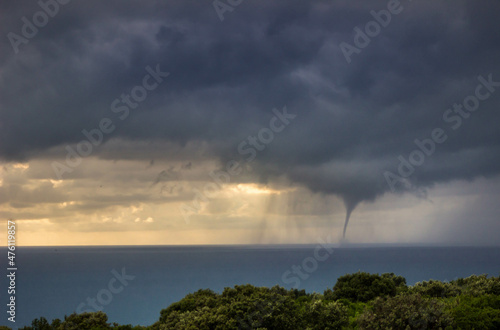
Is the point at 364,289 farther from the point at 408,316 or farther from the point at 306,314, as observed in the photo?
the point at 408,316

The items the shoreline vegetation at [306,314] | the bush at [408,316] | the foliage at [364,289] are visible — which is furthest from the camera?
the foliage at [364,289]

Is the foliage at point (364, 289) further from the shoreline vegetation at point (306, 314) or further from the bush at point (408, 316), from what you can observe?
the bush at point (408, 316)

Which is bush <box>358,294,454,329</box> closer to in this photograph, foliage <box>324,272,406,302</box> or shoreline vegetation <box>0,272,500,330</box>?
shoreline vegetation <box>0,272,500,330</box>

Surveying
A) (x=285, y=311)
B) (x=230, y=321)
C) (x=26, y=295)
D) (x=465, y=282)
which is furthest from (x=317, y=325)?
(x=26, y=295)

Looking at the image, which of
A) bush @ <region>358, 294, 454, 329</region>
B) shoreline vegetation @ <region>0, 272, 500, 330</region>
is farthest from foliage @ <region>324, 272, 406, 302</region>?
bush @ <region>358, 294, 454, 329</region>

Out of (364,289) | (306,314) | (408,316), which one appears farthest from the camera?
(364,289)

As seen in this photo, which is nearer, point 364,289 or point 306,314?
point 306,314

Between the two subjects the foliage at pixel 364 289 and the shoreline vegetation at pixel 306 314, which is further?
the foliage at pixel 364 289

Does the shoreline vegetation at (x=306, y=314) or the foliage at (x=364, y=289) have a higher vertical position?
the foliage at (x=364, y=289)

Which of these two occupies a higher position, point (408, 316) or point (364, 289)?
point (364, 289)

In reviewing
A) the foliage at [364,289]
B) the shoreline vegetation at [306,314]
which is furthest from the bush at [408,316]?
the foliage at [364,289]

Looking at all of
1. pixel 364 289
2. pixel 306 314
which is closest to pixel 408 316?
pixel 306 314
